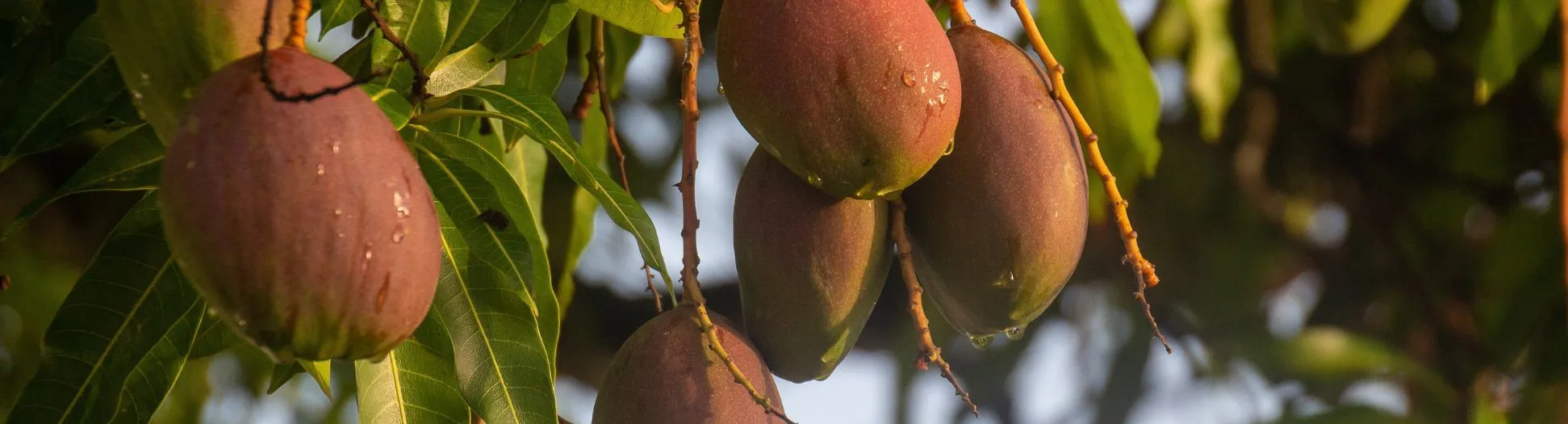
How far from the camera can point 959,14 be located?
735mm

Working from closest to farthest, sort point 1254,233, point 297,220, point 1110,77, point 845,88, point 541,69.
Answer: point 297,220
point 845,88
point 541,69
point 1110,77
point 1254,233

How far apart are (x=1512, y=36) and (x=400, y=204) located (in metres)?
1.12

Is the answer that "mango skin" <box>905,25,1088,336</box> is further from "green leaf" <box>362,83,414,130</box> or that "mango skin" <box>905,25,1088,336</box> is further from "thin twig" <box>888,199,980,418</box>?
"green leaf" <box>362,83,414,130</box>

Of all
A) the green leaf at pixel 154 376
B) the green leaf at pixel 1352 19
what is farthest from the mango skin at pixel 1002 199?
the green leaf at pixel 1352 19

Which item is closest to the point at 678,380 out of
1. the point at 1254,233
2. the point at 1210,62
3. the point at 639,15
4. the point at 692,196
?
the point at 692,196

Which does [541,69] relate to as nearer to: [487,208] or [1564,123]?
[487,208]

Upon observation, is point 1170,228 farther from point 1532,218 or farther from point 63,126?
point 63,126

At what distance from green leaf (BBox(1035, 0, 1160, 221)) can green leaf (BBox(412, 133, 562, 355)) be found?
1.58ft

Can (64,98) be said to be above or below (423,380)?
above

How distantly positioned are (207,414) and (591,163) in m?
1.08

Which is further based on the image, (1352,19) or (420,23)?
(1352,19)

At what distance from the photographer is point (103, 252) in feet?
2.20

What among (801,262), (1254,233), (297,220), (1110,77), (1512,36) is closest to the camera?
(297,220)

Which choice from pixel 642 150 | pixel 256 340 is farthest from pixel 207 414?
pixel 256 340
